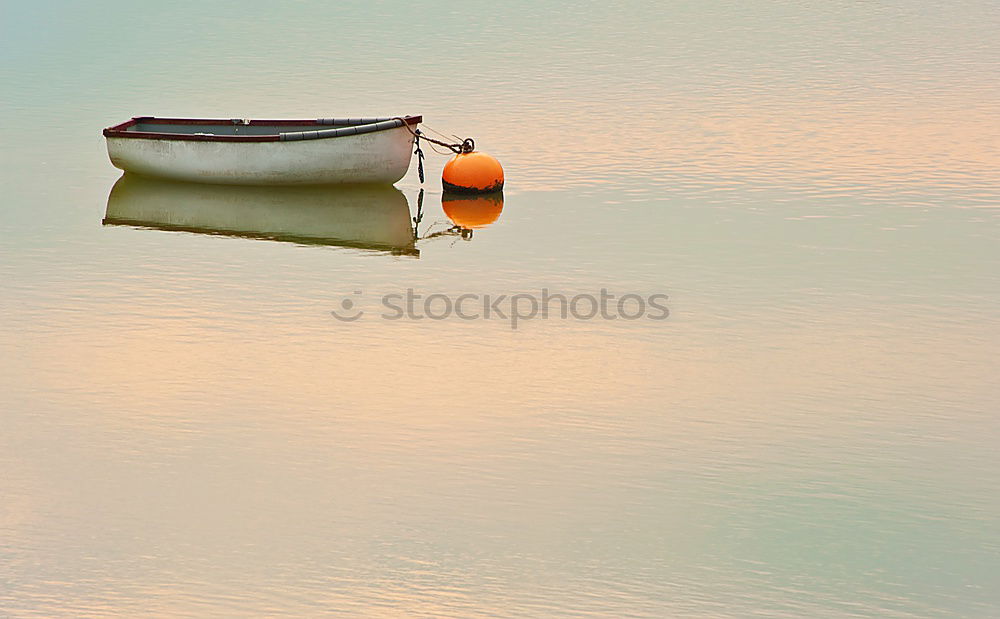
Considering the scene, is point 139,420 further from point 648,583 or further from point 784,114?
point 784,114

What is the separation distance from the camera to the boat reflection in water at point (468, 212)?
1858cm

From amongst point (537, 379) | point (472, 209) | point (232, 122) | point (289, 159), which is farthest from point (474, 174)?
point (537, 379)

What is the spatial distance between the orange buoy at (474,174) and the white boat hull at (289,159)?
74 cm

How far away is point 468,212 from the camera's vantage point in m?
19.4

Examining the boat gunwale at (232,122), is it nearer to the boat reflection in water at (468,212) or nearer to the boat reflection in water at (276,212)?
the boat reflection in water at (276,212)

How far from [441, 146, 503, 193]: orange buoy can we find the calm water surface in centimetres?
32

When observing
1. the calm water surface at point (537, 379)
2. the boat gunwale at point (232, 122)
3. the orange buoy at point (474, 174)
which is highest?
the boat gunwale at point (232, 122)

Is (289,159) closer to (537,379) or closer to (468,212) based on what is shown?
(468,212)

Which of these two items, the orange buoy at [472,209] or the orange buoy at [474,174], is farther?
the orange buoy at [474,174]

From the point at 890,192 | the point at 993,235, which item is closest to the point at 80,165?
the point at 890,192

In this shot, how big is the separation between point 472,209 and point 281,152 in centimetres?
269

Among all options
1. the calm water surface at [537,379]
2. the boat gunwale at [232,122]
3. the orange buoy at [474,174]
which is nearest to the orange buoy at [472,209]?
the orange buoy at [474,174]

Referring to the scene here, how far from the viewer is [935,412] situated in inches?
482

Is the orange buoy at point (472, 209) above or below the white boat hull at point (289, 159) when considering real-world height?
below
